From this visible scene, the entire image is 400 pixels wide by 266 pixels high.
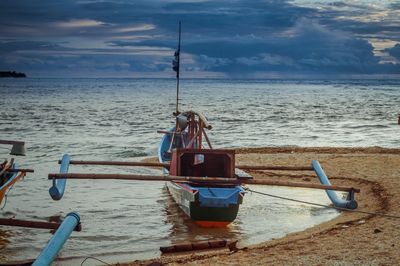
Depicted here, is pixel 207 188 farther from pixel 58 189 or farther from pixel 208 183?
pixel 58 189

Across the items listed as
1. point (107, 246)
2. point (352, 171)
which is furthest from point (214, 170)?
point (352, 171)

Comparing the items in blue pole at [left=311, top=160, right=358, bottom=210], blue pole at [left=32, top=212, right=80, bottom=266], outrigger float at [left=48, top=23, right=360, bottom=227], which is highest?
blue pole at [left=32, top=212, right=80, bottom=266]

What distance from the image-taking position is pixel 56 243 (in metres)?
6.80

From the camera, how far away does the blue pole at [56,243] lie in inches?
253

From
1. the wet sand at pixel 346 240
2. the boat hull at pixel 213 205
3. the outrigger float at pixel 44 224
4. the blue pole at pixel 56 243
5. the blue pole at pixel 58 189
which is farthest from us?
the blue pole at pixel 58 189

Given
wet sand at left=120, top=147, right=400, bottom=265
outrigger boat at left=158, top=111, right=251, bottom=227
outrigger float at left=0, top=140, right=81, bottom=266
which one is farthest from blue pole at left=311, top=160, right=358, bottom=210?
outrigger float at left=0, top=140, right=81, bottom=266

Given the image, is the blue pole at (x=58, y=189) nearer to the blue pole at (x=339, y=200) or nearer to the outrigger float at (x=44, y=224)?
the outrigger float at (x=44, y=224)

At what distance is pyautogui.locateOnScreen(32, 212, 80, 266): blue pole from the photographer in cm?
642

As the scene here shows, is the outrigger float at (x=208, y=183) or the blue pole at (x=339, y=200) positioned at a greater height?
the outrigger float at (x=208, y=183)

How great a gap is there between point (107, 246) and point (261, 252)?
3.01 meters

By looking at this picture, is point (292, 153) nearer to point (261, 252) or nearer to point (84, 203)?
point (84, 203)

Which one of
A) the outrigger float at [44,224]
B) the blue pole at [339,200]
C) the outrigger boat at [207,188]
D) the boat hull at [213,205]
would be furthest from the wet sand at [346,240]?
the outrigger float at [44,224]

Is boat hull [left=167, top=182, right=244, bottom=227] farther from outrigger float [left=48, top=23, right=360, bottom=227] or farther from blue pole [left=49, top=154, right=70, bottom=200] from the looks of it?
blue pole [left=49, top=154, right=70, bottom=200]

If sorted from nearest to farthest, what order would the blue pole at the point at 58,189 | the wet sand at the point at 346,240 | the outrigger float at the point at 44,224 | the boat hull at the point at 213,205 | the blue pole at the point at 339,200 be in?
the outrigger float at the point at 44,224, the wet sand at the point at 346,240, the boat hull at the point at 213,205, the blue pole at the point at 339,200, the blue pole at the point at 58,189
